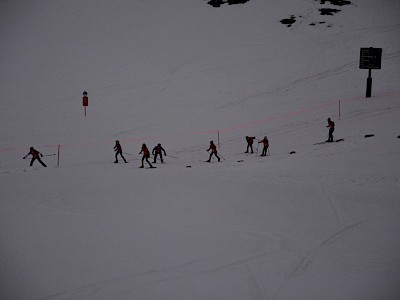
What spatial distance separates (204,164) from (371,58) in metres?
17.5

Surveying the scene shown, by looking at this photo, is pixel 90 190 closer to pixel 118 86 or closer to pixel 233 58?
pixel 118 86

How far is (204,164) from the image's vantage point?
1620cm

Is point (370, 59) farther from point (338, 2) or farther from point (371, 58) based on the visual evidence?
point (338, 2)

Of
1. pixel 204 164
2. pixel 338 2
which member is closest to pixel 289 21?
pixel 338 2

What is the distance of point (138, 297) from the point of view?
537 cm

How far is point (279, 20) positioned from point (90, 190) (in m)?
43.7

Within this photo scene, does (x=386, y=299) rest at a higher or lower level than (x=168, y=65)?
lower

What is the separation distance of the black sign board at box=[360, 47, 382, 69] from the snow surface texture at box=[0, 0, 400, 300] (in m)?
Result: 2.39

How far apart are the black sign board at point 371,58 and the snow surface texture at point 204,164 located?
2388 mm

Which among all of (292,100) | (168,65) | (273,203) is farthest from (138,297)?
(168,65)

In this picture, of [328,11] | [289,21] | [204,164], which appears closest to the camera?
[204,164]

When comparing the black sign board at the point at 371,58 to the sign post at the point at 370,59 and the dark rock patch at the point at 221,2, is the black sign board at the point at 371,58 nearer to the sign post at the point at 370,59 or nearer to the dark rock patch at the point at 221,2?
the sign post at the point at 370,59

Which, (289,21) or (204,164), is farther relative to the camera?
(289,21)

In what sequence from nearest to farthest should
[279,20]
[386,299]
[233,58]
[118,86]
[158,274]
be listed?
[386,299] → [158,274] → [118,86] → [233,58] → [279,20]
